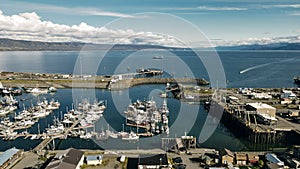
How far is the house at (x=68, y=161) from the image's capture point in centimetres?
884

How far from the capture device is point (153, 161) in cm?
958

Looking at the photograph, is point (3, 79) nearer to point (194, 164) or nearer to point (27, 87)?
point (27, 87)

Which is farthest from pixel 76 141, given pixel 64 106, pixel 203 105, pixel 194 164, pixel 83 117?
pixel 203 105

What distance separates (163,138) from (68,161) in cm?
539

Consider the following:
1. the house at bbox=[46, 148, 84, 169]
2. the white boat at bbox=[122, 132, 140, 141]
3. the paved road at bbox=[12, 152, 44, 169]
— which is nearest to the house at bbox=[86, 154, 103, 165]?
the house at bbox=[46, 148, 84, 169]

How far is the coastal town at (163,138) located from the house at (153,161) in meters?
0.03

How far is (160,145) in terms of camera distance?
12578 mm

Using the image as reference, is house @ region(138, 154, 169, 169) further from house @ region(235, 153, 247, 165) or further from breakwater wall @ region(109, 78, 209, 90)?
breakwater wall @ region(109, 78, 209, 90)

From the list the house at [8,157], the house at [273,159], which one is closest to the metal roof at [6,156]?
the house at [8,157]

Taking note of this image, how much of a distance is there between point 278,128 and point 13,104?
62.4 feet

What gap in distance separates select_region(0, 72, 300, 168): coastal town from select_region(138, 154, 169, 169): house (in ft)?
0.11

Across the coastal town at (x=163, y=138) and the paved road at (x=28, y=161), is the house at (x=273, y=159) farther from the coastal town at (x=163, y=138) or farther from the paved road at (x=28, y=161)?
the paved road at (x=28, y=161)

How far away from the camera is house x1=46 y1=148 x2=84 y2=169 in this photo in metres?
8.84

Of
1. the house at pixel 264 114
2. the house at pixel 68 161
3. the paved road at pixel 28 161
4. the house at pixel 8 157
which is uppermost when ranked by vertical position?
the house at pixel 264 114
